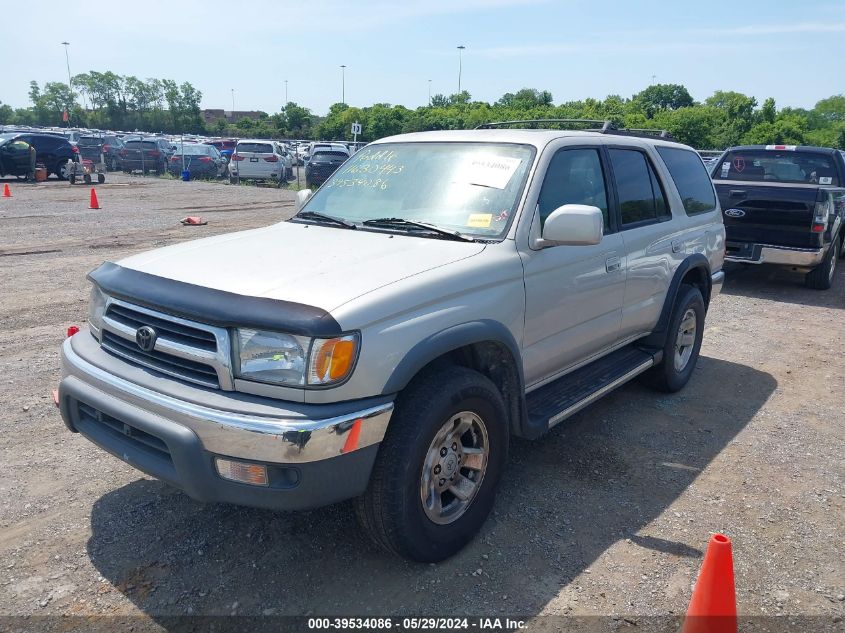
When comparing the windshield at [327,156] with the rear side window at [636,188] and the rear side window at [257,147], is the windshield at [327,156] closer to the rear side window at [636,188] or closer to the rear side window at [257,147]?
the rear side window at [257,147]

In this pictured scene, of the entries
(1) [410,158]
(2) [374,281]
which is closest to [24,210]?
(1) [410,158]

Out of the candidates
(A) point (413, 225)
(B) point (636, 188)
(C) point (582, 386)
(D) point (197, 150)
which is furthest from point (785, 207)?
(D) point (197, 150)

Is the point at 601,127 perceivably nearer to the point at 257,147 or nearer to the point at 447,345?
the point at 447,345

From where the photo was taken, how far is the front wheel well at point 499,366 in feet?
11.1

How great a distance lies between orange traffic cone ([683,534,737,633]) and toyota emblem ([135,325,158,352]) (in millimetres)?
2422

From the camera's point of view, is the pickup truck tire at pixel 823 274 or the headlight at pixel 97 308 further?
the pickup truck tire at pixel 823 274

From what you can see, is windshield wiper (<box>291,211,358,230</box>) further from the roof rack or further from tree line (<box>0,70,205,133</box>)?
tree line (<box>0,70,205,133</box>)

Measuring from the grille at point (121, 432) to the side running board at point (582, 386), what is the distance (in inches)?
72.0

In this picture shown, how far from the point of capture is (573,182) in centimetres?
416

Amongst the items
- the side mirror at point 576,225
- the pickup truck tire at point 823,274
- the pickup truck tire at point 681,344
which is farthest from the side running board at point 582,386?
the pickup truck tire at point 823,274

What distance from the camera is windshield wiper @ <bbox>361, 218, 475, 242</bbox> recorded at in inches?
141

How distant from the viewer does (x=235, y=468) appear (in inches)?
104

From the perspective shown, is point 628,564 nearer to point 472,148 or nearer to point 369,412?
point 369,412

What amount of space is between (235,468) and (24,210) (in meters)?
16.9
